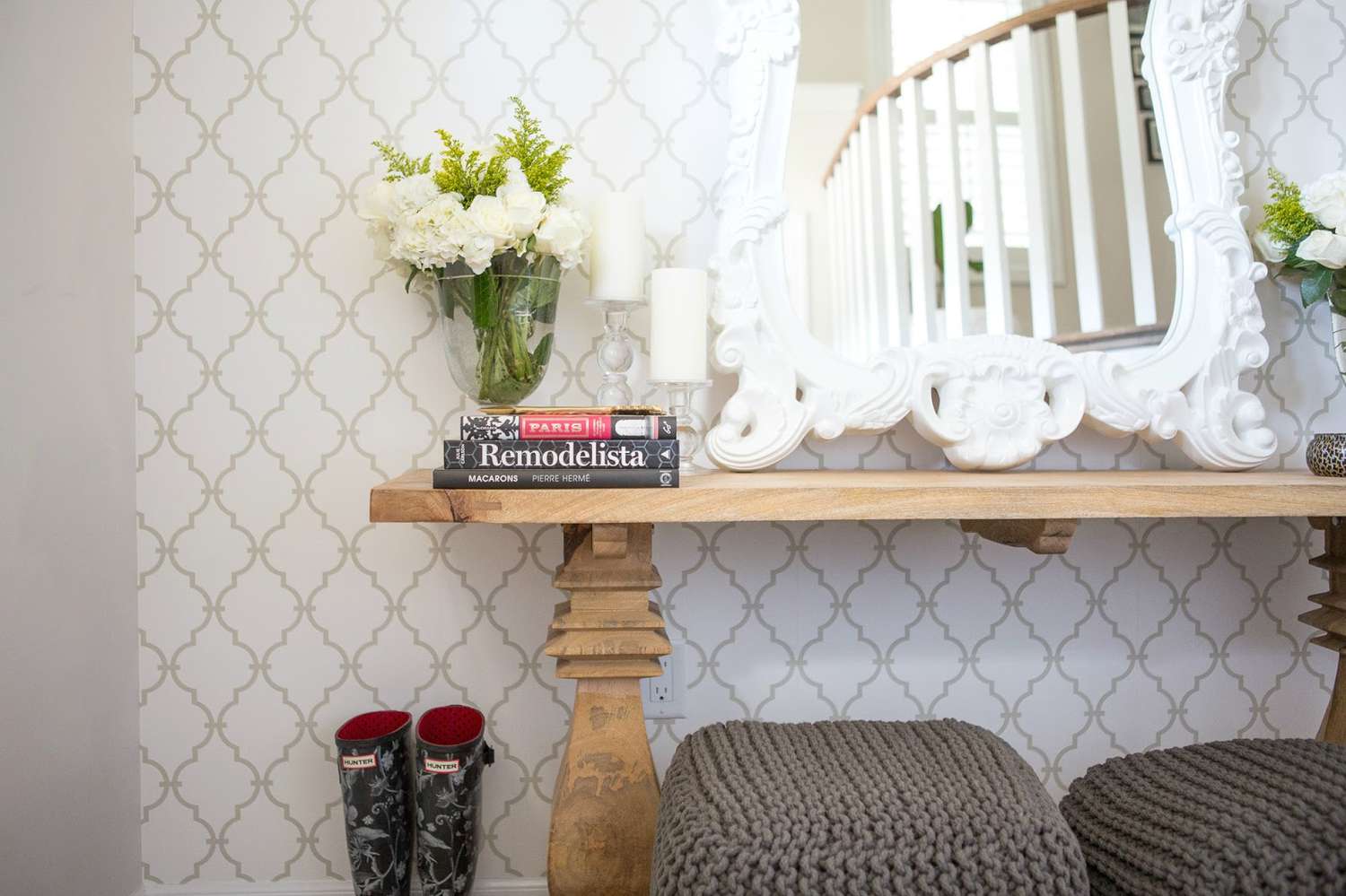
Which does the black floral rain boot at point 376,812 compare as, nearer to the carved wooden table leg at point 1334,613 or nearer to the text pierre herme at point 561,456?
the text pierre herme at point 561,456

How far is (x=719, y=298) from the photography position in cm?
131

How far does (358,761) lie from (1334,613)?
1.58 metres

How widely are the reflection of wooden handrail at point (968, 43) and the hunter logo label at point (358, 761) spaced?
1.17m

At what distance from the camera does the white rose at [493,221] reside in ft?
3.68

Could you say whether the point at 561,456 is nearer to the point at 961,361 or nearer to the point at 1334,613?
the point at 961,361

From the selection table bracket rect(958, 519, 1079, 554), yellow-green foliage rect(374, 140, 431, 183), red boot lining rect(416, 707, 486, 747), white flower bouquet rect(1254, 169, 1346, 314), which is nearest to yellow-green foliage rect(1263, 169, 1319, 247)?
white flower bouquet rect(1254, 169, 1346, 314)

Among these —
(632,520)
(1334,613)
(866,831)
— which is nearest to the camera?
(866,831)

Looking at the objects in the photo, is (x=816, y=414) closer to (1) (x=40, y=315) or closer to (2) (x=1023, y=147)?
(2) (x=1023, y=147)

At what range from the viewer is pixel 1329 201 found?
1328 millimetres

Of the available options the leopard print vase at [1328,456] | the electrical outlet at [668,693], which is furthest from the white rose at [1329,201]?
the electrical outlet at [668,693]

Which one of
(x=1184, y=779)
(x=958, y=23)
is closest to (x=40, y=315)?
(x=958, y=23)

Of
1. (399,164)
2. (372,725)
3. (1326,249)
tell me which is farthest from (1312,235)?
(372,725)

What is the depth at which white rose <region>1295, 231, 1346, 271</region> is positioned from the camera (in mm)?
1308

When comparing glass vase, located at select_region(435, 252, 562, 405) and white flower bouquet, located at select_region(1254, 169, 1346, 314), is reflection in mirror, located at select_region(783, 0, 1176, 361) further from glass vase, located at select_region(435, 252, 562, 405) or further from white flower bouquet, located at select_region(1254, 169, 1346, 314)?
glass vase, located at select_region(435, 252, 562, 405)
